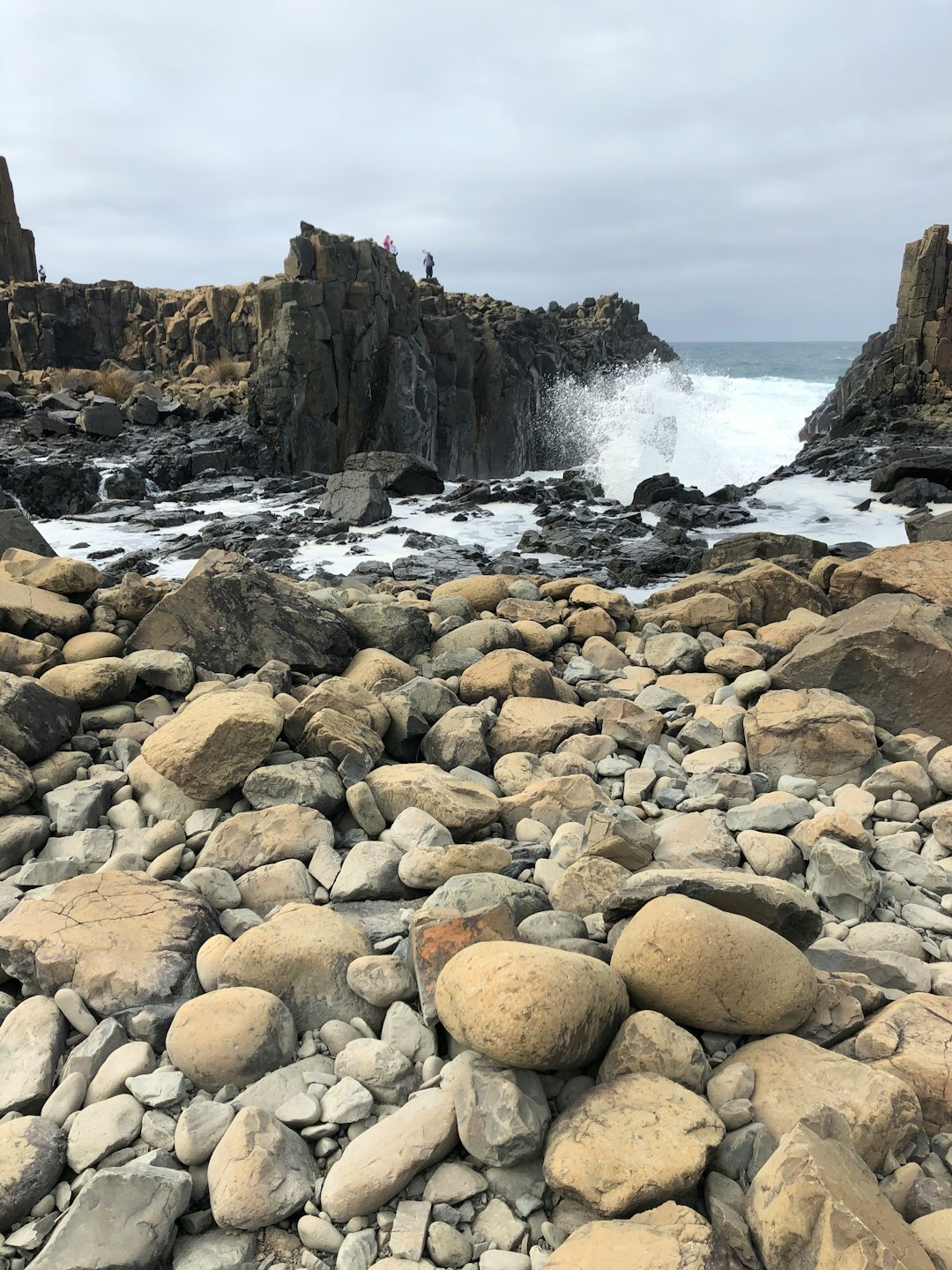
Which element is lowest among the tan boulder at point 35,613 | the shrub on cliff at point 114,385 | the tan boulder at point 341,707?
the tan boulder at point 341,707

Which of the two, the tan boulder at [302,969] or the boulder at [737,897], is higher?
the boulder at [737,897]

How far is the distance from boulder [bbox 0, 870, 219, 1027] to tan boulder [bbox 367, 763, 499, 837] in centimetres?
72

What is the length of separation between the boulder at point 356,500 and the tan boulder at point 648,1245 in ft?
35.4

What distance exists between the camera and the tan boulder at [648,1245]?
1266mm

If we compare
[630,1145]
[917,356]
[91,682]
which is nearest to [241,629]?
[91,682]

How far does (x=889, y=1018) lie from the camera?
1.79 meters

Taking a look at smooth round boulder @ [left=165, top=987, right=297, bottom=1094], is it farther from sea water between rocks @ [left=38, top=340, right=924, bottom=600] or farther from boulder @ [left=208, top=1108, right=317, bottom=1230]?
sea water between rocks @ [left=38, top=340, right=924, bottom=600]

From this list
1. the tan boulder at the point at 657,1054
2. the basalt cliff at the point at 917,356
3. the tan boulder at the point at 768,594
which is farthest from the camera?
the basalt cliff at the point at 917,356

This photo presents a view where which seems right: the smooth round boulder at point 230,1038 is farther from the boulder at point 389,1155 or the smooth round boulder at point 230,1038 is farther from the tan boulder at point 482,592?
the tan boulder at point 482,592

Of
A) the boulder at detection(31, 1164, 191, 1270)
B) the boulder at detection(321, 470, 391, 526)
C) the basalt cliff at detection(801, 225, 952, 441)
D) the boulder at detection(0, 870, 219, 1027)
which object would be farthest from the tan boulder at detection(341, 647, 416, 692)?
the basalt cliff at detection(801, 225, 952, 441)

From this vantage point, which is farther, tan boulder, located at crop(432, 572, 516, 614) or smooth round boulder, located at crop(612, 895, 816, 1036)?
tan boulder, located at crop(432, 572, 516, 614)

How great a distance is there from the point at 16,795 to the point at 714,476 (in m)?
24.9

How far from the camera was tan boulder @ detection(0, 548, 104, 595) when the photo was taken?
4.36 meters

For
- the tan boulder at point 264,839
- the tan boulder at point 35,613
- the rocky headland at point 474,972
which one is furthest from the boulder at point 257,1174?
the tan boulder at point 35,613
